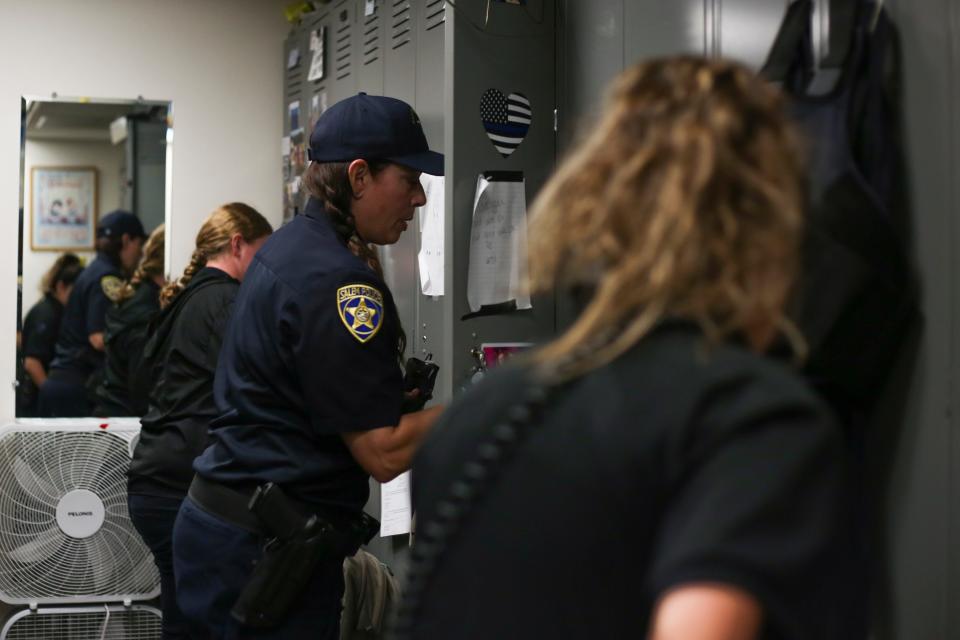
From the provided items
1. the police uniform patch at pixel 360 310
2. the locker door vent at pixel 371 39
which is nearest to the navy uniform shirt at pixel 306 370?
the police uniform patch at pixel 360 310

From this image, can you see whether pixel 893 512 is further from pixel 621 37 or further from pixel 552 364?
pixel 621 37

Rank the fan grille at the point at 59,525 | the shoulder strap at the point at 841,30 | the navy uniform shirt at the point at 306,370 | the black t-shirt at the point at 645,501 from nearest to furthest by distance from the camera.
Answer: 1. the black t-shirt at the point at 645,501
2. the shoulder strap at the point at 841,30
3. the navy uniform shirt at the point at 306,370
4. the fan grille at the point at 59,525

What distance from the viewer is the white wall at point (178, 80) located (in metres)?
4.76

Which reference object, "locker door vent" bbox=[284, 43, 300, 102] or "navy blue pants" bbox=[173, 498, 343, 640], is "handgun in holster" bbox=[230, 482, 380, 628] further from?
"locker door vent" bbox=[284, 43, 300, 102]

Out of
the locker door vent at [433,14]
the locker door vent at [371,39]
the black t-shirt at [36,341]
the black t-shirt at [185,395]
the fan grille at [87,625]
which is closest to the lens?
the locker door vent at [433,14]

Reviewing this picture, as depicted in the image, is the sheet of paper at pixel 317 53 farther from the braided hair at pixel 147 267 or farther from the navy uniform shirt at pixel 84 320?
the navy uniform shirt at pixel 84 320

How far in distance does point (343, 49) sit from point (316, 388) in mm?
2355

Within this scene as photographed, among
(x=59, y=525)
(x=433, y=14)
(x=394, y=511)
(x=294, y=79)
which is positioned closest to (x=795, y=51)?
(x=433, y=14)

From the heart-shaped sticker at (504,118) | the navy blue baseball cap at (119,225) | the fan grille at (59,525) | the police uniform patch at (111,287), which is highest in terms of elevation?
the heart-shaped sticker at (504,118)

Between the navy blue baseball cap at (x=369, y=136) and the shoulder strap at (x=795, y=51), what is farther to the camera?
the navy blue baseball cap at (x=369, y=136)

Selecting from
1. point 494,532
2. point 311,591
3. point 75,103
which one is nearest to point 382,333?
point 311,591

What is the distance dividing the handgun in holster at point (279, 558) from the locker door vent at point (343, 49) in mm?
2283

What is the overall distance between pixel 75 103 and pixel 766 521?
456 cm

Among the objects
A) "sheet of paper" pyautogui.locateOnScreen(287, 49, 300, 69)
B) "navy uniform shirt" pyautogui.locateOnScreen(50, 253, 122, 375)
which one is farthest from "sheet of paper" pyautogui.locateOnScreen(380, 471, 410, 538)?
"sheet of paper" pyautogui.locateOnScreen(287, 49, 300, 69)
